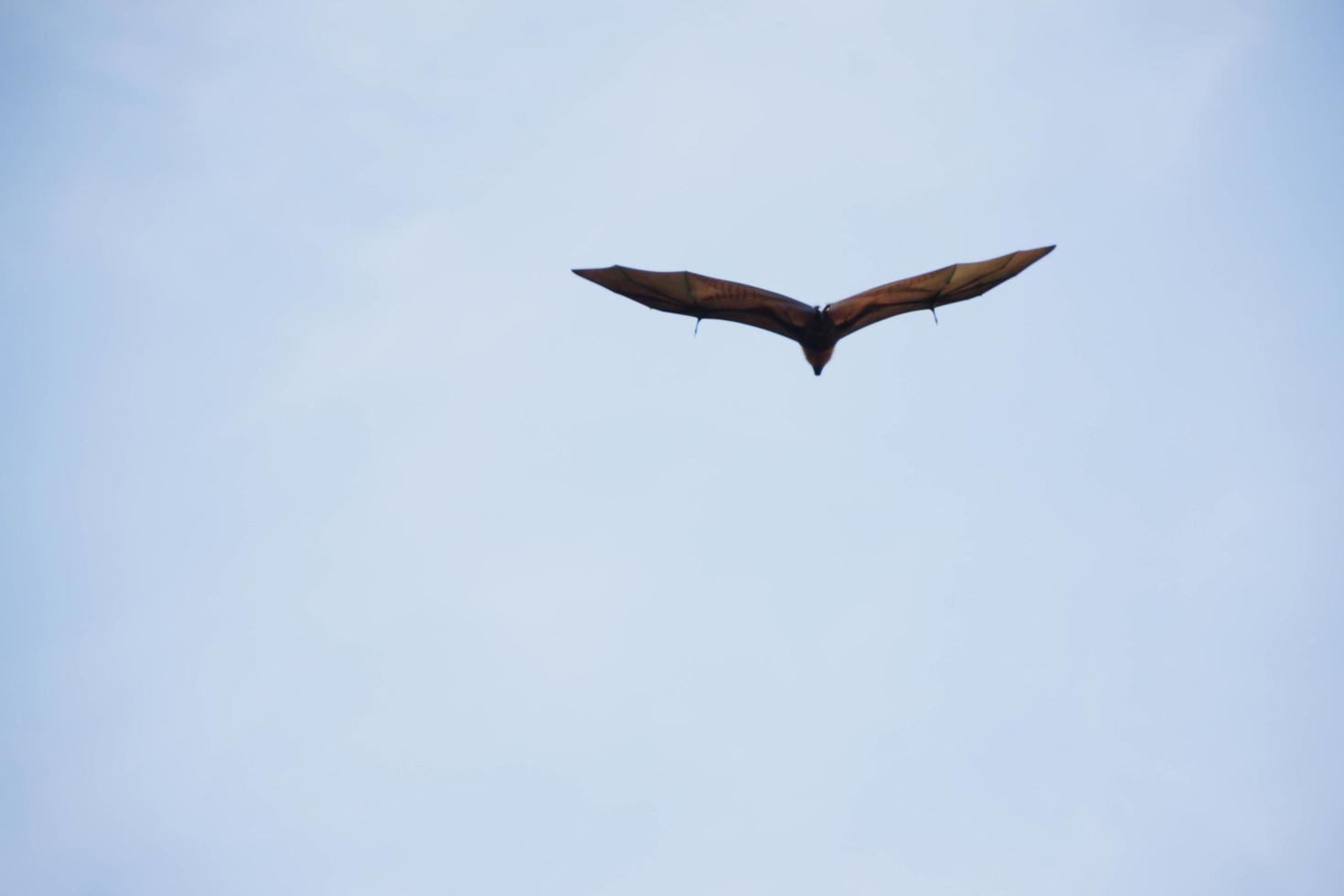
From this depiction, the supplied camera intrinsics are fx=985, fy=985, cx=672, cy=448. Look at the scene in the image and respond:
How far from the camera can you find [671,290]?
56.0 feet

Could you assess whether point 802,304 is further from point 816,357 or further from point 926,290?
point 926,290

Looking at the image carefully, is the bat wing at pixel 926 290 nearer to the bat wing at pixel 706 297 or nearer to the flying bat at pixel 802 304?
the flying bat at pixel 802 304

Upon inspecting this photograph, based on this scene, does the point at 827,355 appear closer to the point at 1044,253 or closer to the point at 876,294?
the point at 876,294

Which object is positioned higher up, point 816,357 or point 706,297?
point 706,297

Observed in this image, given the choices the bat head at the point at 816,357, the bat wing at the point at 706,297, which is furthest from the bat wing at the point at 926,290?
the bat wing at the point at 706,297

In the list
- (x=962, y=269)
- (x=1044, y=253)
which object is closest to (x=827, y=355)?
(x=962, y=269)

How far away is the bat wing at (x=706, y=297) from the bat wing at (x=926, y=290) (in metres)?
0.77

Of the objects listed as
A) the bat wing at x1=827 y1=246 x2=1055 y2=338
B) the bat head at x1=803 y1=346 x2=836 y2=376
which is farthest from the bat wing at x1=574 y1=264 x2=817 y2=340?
the bat wing at x1=827 y1=246 x2=1055 y2=338

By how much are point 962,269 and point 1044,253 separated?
1373mm

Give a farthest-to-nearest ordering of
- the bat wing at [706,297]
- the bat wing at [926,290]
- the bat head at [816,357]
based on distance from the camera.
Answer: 1. the bat head at [816,357]
2. the bat wing at [926,290]
3. the bat wing at [706,297]

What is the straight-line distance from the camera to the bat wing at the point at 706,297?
16.8m

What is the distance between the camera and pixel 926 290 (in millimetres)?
17578

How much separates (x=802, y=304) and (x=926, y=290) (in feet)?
7.78

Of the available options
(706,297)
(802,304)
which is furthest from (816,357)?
(706,297)
